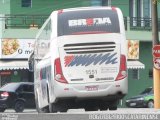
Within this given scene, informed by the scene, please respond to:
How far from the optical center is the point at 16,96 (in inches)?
1236

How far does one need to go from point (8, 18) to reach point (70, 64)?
80.6 feet

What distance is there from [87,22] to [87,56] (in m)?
0.97

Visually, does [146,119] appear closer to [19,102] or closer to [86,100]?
[86,100]

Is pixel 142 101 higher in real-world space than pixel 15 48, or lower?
lower

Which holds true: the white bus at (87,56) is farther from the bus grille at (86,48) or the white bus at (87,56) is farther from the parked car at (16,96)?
the parked car at (16,96)

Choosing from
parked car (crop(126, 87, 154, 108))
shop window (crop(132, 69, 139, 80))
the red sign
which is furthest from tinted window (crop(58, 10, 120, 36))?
shop window (crop(132, 69, 139, 80))

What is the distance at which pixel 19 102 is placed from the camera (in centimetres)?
3170

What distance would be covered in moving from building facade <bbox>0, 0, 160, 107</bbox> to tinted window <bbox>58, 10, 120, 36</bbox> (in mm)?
22065

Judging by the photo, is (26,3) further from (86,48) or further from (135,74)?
(86,48)

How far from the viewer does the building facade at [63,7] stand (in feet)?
130

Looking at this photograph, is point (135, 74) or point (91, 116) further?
point (135, 74)

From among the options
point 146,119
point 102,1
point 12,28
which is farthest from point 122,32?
point 102,1

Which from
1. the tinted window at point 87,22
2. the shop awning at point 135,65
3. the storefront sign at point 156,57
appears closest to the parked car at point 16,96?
the shop awning at point 135,65

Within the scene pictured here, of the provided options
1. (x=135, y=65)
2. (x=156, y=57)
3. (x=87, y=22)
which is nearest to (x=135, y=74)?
(x=135, y=65)
